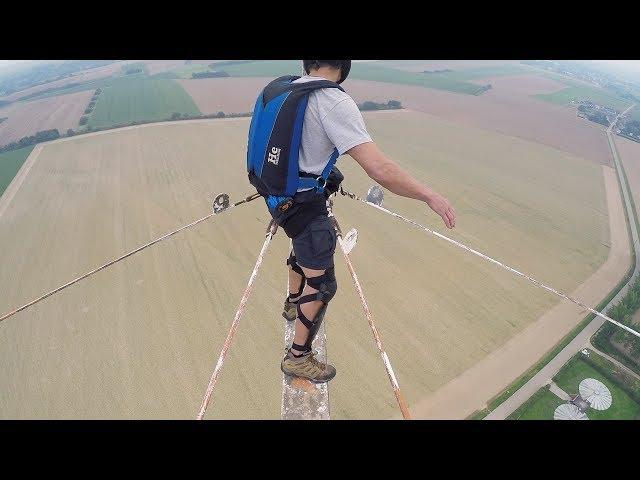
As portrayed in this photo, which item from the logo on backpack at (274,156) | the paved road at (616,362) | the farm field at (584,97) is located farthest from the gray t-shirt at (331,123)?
the farm field at (584,97)

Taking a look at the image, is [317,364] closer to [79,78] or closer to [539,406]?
[539,406]

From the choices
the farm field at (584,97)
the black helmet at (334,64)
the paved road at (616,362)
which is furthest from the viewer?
the farm field at (584,97)

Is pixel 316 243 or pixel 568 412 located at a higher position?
pixel 316 243

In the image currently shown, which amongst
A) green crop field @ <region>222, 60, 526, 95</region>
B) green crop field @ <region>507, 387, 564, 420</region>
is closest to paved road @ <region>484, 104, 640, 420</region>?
green crop field @ <region>507, 387, 564, 420</region>

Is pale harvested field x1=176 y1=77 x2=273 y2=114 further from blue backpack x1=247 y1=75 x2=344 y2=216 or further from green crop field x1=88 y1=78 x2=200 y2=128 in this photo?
blue backpack x1=247 y1=75 x2=344 y2=216

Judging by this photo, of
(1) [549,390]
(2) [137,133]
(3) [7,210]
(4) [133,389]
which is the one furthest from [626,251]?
(2) [137,133]

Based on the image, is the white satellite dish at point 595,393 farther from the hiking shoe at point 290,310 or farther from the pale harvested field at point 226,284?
Result: the hiking shoe at point 290,310

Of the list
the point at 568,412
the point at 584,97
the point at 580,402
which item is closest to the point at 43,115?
the point at 568,412

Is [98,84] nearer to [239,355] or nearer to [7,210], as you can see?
[7,210]
